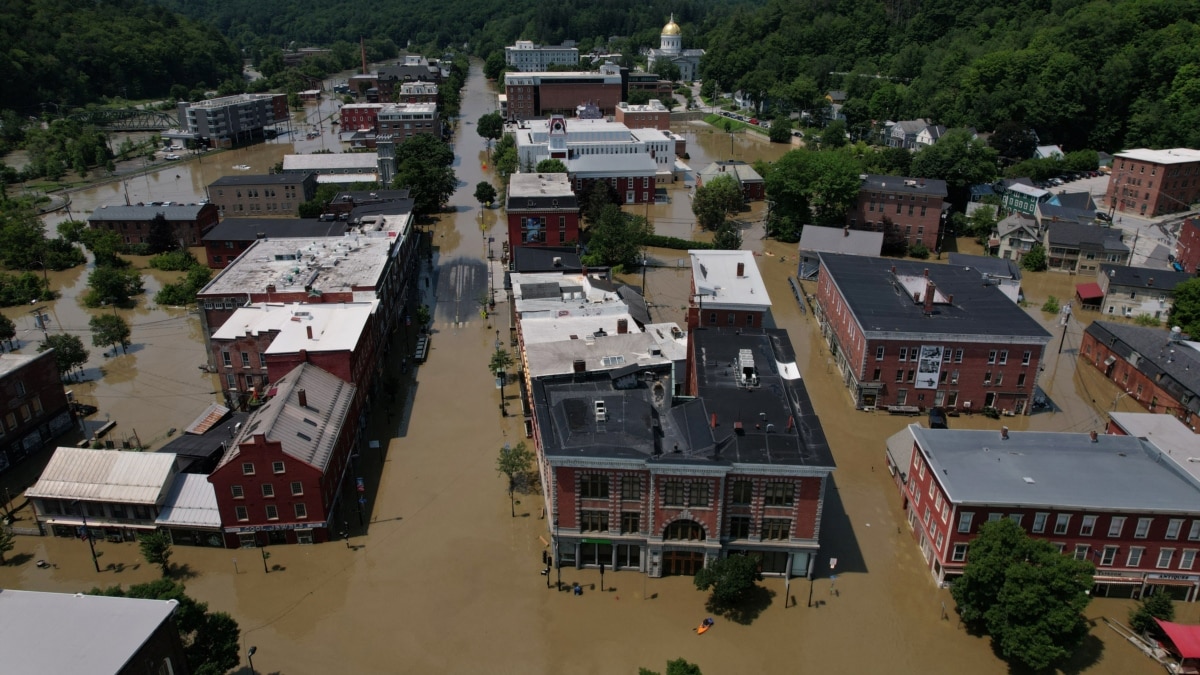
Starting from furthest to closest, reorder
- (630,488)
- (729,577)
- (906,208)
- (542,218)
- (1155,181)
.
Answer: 1. (1155,181)
2. (906,208)
3. (542,218)
4. (630,488)
5. (729,577)

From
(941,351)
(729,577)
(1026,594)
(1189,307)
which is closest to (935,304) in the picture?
(941,351)

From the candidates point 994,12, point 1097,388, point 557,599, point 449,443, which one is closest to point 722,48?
point 994,12

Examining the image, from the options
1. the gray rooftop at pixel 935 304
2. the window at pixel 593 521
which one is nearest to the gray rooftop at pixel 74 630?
the window at pixel 593 521

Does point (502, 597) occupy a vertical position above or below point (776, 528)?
below

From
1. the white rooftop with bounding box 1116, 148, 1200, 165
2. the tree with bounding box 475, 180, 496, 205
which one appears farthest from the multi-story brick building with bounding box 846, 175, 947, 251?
the tree with bounding box 475, 180, 496, 205

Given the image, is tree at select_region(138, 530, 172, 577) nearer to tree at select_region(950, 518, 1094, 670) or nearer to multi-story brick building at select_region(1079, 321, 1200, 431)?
tree at select_region(950, 518, 1094, 670)

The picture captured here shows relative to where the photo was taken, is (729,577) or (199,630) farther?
(729,577)

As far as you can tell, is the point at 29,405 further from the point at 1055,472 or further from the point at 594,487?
the point at 1055,472

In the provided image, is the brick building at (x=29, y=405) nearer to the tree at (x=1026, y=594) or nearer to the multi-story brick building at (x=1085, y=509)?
the multi-story brick building at (x=1085, y=509)
